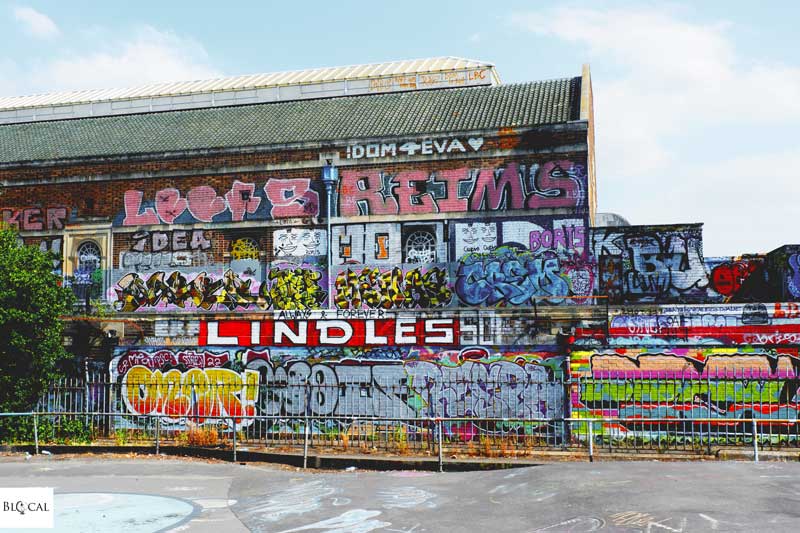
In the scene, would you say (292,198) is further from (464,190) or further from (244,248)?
(464,190)

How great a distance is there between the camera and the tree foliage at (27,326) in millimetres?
20750

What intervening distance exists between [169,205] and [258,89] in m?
8.55

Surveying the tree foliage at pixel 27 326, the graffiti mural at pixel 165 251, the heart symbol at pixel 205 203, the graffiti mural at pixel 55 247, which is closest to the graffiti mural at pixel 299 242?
the heart symbol at pixel 205 203

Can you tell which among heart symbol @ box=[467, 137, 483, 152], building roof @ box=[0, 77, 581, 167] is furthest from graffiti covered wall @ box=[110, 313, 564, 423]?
building roof @ box=[0, 77, 581, 167]

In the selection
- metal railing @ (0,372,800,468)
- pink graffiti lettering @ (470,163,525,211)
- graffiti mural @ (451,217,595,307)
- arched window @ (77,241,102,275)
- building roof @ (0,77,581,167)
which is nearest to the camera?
metal railing @ (0,372,800,468)

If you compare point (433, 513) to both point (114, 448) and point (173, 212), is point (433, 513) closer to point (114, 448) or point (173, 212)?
point (114, 448)

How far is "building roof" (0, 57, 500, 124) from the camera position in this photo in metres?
29.5

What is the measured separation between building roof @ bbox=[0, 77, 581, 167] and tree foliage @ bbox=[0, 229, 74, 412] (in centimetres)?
544

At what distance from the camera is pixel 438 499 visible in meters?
11.6

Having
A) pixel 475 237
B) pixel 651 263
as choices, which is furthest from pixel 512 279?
pixel 651 263

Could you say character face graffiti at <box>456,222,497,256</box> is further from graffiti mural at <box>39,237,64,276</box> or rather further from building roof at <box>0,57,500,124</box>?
graffiti mural at <box>39,237,64,276</box>

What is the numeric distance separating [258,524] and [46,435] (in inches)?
486

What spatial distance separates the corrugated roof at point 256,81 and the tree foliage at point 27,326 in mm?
13252

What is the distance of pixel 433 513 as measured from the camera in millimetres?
10664
